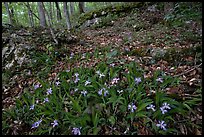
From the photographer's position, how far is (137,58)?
3477mm

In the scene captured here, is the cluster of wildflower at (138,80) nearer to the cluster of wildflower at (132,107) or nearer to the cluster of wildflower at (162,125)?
the cluster of wildflower at (132,107)

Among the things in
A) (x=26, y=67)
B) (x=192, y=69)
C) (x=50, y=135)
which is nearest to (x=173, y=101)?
(x=192, y=69)

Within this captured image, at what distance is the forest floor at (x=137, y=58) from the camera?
8.30 feet

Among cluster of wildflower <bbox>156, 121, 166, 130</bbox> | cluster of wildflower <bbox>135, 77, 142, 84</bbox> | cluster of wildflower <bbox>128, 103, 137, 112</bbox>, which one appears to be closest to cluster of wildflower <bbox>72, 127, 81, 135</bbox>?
cluster of wildflower <bbox>128, 103, 137, 112</bbox>

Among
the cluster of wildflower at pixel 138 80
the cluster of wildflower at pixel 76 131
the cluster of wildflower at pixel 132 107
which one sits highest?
the cluster of wildflower at pixel 138 80

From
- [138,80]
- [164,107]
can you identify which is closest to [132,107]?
[164,107]

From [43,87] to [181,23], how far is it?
378cm

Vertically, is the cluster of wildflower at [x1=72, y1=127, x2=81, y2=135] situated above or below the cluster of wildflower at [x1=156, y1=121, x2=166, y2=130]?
below

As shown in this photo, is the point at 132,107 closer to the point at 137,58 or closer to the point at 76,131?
the point at 76,131

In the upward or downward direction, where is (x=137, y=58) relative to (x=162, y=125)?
upward

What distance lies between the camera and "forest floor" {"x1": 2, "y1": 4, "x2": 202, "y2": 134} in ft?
8.30

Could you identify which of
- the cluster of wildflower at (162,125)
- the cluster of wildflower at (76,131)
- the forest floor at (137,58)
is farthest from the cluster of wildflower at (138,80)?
the cluster of wildflower at (76,131)

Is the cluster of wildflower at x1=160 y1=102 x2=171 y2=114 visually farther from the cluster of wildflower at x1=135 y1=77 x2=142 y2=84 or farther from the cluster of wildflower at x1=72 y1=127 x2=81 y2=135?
the cluster of wildflower at x1=72 y1=127 x2=81 y2=135

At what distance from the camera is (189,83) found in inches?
103
